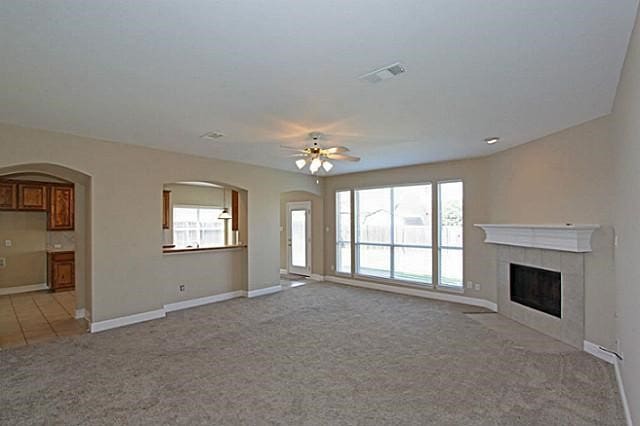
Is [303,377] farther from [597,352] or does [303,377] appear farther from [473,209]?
[473,209]

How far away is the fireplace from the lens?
459cm

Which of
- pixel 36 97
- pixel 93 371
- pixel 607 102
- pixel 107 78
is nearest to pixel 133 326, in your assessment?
pixel 93 371

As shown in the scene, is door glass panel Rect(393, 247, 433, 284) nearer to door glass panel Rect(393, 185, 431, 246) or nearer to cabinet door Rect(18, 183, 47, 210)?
door glass panel Rect(393, 185, 431, 246)

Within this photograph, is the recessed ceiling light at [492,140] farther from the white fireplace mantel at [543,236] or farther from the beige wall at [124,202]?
the beige wall at [124,202]

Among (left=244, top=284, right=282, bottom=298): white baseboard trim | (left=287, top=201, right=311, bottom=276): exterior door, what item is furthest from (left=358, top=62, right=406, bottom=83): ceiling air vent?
(left=287, top=201, right=311, bottom=276): exterior door

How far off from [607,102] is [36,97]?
5432mm

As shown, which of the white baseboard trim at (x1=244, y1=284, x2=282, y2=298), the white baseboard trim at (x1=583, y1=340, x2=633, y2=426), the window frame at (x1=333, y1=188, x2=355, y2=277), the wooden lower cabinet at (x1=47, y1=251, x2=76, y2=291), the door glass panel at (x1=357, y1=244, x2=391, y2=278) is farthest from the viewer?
the window frame at (x1=333, y1=188, x2=355, y2=277)

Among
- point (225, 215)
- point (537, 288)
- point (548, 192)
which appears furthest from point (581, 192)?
point (225, 215)

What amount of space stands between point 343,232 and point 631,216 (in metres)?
6.26

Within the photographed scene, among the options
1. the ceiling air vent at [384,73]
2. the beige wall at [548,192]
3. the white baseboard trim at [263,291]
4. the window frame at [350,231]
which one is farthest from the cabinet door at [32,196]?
the ceiling air vent at [384,73]

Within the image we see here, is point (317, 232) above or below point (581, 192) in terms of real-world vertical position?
below

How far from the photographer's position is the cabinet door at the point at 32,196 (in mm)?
7086

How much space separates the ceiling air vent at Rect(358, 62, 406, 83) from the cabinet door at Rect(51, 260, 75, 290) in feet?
25.3

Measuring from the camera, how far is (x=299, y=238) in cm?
947
